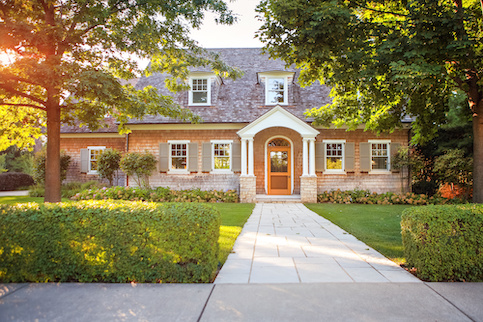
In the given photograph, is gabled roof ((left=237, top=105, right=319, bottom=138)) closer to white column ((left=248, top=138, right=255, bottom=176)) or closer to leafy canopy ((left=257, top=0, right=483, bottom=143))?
white column ((left=248, top=138, right=255, bottom=176))

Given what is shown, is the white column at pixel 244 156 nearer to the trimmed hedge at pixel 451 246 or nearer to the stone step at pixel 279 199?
the stone step at pixel 279 199

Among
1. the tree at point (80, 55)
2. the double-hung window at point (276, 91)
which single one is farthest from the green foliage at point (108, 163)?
the double-hung window at point (276, 91)

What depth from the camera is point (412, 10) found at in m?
5.17

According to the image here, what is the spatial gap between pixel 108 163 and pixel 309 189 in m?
10.1

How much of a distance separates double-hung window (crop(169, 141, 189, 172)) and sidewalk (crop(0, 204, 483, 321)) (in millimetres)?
10843

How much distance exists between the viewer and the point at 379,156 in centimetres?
1484

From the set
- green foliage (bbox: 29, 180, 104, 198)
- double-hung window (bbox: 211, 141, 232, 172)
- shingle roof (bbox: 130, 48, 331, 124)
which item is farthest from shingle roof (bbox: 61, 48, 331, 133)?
green foliage (bbox: 29, 180, 104, 198)

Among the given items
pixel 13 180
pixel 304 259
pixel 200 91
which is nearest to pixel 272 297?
pixel 304 259

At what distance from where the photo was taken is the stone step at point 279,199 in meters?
13.4

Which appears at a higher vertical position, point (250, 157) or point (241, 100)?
point (241, 100)

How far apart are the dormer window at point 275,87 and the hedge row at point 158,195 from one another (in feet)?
17.2

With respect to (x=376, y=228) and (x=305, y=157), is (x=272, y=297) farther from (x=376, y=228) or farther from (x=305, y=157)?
(x=305, y=157)

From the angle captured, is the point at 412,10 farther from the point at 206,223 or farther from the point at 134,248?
the point at 134,248

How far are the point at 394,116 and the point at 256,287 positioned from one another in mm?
6075
